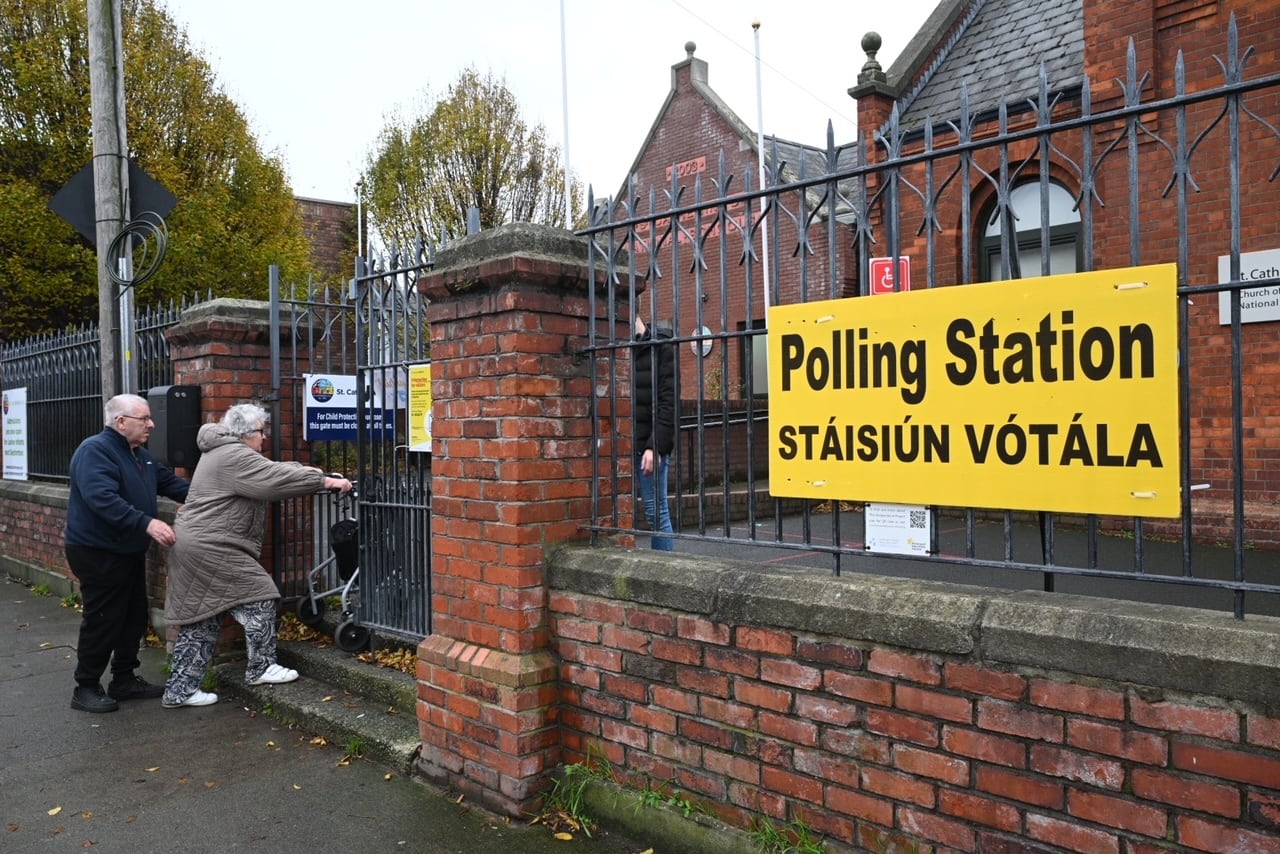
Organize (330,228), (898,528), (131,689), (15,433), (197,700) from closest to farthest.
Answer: (898,528) → (197,700) → (131,689) → (15,433) → (330,228)

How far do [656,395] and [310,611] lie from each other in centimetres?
334

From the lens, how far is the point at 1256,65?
315 inches

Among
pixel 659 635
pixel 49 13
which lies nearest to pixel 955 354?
pixel 659 635

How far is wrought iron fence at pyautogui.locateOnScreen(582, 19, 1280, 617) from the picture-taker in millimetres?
2359

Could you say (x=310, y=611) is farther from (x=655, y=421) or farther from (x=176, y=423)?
(x=655, y=421)

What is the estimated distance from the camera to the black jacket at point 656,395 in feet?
11.2

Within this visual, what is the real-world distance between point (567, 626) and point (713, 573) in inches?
29.4

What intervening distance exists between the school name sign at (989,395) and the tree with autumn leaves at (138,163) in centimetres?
1246

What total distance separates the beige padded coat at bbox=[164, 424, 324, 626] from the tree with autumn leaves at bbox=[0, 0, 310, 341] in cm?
915

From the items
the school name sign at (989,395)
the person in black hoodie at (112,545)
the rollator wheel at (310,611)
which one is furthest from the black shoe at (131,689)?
the school name sign at (989,395)

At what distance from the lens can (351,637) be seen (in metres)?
5.26

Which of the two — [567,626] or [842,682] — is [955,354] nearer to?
[842,682]

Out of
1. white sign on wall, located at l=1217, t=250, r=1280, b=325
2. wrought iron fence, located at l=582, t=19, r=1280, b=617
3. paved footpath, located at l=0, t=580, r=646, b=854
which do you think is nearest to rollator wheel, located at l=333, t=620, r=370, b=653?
paved footpath, located at l=0, t=580, r=646, b=854

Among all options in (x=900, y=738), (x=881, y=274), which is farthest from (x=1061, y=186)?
(x=900, y=738)
